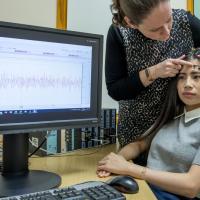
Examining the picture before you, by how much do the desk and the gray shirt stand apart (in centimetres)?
21

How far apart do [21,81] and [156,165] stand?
58 cm

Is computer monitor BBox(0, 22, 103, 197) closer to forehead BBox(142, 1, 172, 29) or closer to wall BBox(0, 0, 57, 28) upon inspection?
forehead BBox(142, 1, 172, 29)

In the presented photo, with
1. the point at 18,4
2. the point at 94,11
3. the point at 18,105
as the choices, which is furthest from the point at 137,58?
the point at 18,4

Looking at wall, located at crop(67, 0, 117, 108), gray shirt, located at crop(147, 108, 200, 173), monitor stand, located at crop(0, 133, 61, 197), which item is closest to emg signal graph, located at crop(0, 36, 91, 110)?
monitor stand, located at crop(0, 133, 61, 197)

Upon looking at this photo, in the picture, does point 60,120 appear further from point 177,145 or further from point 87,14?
point 87,14

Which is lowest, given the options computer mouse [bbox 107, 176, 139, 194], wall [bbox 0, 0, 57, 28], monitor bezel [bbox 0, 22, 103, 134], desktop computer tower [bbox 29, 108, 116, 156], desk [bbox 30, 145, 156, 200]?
desk [bbox 30, 145, 156, 200]

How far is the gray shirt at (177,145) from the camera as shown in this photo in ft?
3.92

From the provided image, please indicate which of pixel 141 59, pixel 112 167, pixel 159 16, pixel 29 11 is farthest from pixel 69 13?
pixel 112 167

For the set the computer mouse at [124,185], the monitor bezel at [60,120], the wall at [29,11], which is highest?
the wall at [29,11]

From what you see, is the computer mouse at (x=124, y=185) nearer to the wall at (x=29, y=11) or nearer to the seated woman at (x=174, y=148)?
the seated woman at (x=174, y=148)

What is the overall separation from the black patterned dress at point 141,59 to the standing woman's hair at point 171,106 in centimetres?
2

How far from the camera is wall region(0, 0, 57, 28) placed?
216 cm

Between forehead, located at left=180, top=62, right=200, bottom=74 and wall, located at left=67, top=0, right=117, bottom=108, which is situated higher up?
wall, located at left=67, top=0, right=117, bottom=108

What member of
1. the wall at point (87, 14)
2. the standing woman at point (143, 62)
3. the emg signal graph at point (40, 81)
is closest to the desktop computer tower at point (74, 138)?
the standing woman at point (143, 62)
